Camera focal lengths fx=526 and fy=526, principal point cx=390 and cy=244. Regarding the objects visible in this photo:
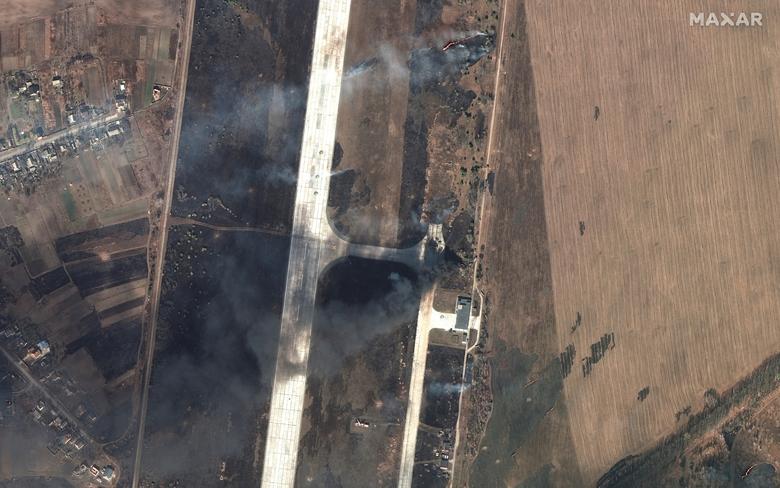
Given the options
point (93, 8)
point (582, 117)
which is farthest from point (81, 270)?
point (582, 117)

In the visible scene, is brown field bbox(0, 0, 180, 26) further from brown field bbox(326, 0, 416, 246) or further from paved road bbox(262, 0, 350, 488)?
brown field bbox(326, 0, 416, 246)

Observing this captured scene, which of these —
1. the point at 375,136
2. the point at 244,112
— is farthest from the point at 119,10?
the point at 375,136

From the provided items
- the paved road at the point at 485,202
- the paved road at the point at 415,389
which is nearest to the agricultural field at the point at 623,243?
the paved road at the point at 485,202

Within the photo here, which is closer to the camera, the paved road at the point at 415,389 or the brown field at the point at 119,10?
the paved road at the point at 415,389

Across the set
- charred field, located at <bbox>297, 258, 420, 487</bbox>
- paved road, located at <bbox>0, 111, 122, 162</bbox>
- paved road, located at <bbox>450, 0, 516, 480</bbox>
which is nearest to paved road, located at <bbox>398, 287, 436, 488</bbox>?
charred field, located at <bbox>297, 258, 420, 487</bbox>

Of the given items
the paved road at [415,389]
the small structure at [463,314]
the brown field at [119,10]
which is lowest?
the paved road at [415,389]

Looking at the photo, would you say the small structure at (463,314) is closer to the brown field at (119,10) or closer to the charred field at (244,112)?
the charred field at (244,112)
